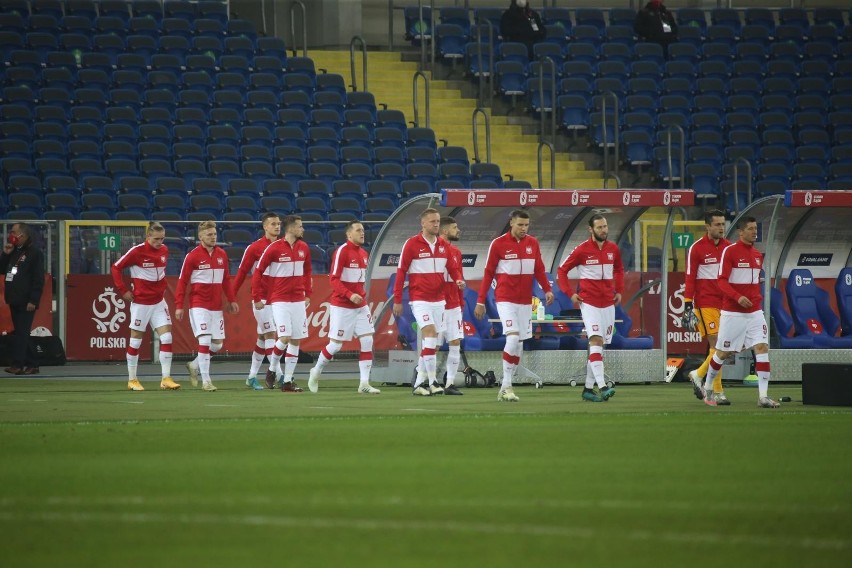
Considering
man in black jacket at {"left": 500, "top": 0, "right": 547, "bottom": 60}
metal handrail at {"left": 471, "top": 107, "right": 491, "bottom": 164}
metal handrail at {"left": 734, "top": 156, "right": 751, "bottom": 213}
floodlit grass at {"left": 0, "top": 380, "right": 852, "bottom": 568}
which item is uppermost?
man in black jacket at {"left": 500, "top": 0, "right": 547, "bottom": 60}

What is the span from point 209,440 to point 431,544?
221 inches

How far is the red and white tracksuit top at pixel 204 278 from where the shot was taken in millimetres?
20641

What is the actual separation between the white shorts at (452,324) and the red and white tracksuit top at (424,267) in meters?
0.33

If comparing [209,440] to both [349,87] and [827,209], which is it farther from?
[349,87]

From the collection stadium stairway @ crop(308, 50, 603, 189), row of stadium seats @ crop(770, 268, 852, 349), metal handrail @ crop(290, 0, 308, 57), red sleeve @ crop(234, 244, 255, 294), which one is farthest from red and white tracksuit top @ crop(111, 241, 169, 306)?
stadium stairway @ crop(308, 50, 603, 189)

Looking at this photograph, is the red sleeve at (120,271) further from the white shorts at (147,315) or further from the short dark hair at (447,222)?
the short dark hair at (447,222)

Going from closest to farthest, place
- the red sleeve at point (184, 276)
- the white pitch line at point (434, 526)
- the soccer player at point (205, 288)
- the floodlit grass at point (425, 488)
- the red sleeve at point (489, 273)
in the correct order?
the floodlit grass at point (425, 488) → the white pitch line at point (434, 526) → the red sleeve at point (489, 273) → the red sleeve at point (184, 276) → the soccer player at point (205, 288)

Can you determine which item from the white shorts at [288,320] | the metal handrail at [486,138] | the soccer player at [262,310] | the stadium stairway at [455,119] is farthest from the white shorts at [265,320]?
the stadium stairway at [455,119]

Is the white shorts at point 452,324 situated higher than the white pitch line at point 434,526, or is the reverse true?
the white shorts at point 452,324

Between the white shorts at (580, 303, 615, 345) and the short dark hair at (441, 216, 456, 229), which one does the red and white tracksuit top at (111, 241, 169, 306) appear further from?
the white shorts at (580, 303, 615, 345)

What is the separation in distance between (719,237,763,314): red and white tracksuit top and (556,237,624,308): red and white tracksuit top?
1.85 meters

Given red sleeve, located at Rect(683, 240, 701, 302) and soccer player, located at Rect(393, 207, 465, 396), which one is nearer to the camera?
red sleeve, located at Rect(683, 240, 701, 302)

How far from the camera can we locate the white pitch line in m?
7.24

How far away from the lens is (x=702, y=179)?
33.3 meters
